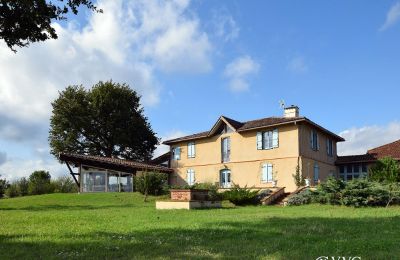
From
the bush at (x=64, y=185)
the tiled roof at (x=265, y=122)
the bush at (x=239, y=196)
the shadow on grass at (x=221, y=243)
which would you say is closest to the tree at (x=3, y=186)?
the bush at (x=64, y=185)

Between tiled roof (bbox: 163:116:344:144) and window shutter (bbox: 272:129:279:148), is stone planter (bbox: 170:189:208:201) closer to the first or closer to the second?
tiled roof (bbox: 163:116:344:144)

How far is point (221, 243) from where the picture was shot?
842 cm

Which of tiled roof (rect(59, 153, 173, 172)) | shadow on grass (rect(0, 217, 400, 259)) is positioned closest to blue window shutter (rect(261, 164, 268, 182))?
tiled roof (rect(59, 153, 173, 172))

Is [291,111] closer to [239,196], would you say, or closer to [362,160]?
[362,160]

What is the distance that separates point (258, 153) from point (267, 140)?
1.17 meters

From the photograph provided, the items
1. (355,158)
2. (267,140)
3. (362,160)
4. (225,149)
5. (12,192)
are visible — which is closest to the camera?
(267,140)

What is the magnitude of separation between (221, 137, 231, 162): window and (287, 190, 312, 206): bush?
11741mm

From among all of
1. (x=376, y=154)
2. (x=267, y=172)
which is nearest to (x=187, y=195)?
(x=267, y=172)

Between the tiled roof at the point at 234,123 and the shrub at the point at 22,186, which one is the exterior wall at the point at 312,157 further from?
the shrub at the point at 22,186

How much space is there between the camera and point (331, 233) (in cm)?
938

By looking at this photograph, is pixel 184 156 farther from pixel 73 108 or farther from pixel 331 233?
pixel 331 233

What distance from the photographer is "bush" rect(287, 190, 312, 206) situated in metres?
24.0

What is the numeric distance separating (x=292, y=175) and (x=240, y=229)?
2132cm

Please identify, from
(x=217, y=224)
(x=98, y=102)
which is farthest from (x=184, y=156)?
(x=217, y=224)
